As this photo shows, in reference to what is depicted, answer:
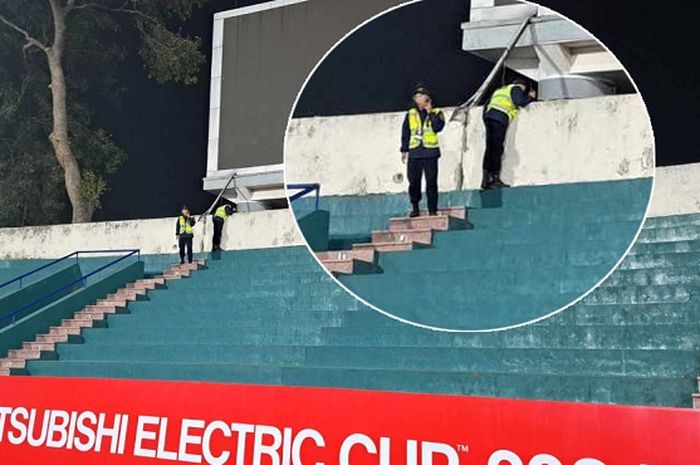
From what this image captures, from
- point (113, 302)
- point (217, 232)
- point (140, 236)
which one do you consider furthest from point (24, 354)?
point (140, 236)

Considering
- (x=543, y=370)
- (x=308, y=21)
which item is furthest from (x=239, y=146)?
(x=543, y=370)

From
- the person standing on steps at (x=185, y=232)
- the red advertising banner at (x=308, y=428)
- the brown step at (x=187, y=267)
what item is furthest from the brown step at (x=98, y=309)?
the red advertising banner at (x=308, y=428)

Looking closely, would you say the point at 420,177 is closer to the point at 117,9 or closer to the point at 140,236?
the point at 140,236

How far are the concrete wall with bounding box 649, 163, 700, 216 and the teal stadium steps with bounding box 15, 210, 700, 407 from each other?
0.15 meters

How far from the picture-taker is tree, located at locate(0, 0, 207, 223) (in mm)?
12203

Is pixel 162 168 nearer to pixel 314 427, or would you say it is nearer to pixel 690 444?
pixel 314 427

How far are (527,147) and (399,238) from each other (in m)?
0.13

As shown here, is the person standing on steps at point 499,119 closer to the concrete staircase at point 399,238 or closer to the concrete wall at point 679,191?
the concrete staircase at point 399,238

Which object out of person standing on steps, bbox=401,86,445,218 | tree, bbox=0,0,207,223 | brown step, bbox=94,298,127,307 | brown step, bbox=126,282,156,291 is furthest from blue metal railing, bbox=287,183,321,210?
tree, bbox=0,0,207,223

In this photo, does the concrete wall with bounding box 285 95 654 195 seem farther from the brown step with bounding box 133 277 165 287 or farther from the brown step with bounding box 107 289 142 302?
the brown step with bounding box 133 277 165 287

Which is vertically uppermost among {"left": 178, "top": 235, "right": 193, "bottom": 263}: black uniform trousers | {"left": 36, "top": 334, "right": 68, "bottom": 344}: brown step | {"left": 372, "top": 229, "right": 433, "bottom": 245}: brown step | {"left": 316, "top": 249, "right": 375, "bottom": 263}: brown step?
{"left": 178, "top": 235, "right": 193, "bottom": 263}: black uniform trousers

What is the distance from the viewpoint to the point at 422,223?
2.14ft

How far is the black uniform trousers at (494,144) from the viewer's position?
63cm

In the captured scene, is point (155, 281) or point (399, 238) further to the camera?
point (155, 281)
